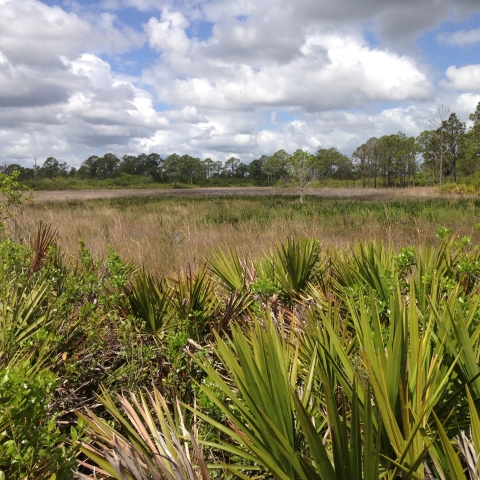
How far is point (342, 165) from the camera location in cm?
9694

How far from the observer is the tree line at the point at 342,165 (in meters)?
45.8

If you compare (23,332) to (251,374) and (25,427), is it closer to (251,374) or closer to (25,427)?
(25,427)

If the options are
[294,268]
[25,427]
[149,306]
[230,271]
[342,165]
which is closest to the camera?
[25,427]

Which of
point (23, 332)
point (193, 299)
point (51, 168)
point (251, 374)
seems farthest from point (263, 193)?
point (51, 168)

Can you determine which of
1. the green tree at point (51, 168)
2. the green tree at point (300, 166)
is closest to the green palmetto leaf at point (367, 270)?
the green tree at point (300, 166)

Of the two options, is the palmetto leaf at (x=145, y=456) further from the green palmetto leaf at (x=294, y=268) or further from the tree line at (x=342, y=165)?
the tree line at (x=342, y=165)

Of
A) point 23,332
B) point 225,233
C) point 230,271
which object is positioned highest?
point 230,271

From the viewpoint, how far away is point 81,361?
8.20 ft

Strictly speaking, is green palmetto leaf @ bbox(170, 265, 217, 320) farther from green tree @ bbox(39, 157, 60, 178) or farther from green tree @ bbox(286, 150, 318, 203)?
green tree @ bbox(39, 157, 60, 178)

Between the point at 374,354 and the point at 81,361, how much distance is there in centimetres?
174

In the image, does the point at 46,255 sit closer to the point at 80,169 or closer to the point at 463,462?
the point at 463,462

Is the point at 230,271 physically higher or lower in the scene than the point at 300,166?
lower

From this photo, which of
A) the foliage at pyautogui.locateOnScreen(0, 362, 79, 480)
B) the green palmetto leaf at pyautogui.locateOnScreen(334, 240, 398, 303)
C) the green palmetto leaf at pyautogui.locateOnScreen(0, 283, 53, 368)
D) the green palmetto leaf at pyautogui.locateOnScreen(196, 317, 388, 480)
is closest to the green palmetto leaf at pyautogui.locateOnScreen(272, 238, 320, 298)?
the green palmetto leaf at pyautogui.locateOnScreen(334, 240, 398, 303)

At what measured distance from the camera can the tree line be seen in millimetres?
45772
